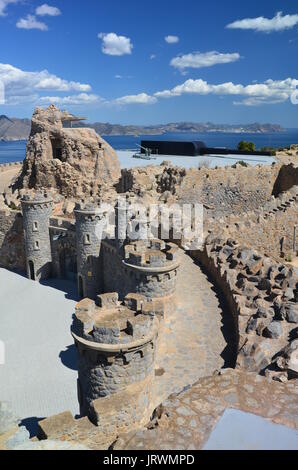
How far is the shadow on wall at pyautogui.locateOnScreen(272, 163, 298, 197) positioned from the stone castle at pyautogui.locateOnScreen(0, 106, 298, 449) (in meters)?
0.09

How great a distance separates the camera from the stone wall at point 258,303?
8.38 metres

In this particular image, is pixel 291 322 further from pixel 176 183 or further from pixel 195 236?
pixel 176 183

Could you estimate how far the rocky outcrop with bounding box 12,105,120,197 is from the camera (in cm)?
2886

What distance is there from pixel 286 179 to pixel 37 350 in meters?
19.6

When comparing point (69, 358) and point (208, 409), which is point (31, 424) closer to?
point (69, 358)

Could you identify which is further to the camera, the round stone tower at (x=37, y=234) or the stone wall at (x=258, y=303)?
the round stone tower at (x=37, y=234)

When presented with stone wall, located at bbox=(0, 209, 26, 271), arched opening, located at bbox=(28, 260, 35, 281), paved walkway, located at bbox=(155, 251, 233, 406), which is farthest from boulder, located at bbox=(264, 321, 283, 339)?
stone wall, located at bbox=(0, 209, 26, 271)

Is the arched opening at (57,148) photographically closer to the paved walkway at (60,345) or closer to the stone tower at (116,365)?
the paved walkway at (60,345)

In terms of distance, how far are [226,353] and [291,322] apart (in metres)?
1.77

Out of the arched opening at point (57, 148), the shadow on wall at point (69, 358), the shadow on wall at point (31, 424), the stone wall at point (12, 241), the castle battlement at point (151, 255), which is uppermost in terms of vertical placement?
the arched opening at point (57, 148)

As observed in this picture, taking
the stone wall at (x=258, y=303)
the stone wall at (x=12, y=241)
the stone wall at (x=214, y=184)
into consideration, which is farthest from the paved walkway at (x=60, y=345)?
the stone wall at (x=214, y=184)

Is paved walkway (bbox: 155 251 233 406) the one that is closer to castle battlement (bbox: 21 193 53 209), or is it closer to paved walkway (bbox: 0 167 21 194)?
castle battlement (bbox: 21 193 53 209)

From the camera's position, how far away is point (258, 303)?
36.3ft

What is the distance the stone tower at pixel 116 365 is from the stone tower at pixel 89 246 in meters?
11.4
